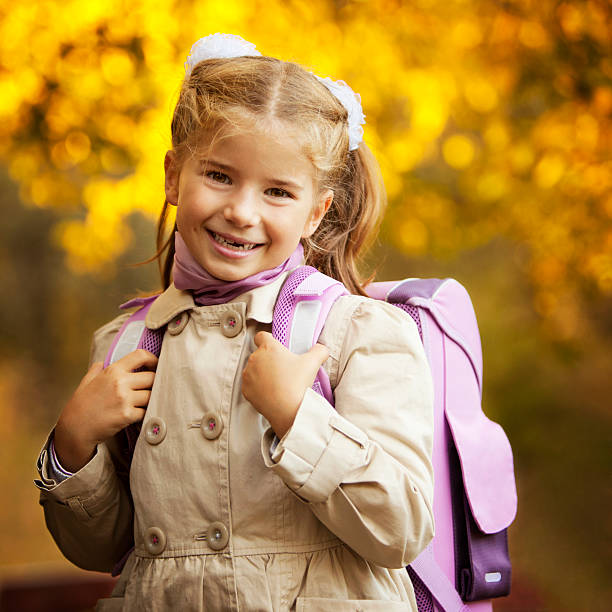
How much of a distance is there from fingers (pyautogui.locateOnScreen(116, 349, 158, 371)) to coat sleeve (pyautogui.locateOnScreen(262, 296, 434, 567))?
315 millimetres

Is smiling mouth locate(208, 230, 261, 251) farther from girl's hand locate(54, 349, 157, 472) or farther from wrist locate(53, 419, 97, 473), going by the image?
wrist locate(53, 419, 97, 473)

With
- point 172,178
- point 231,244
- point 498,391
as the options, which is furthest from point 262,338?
point 498,391

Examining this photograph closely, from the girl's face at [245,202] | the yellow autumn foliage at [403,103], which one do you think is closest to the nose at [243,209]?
the girl's face at [245,202]

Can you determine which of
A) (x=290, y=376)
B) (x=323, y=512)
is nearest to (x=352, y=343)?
(x=290, y=376)

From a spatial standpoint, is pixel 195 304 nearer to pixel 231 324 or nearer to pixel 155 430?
pixel 231 324

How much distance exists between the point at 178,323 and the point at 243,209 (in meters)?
0.27

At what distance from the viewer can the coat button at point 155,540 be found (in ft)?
4.30

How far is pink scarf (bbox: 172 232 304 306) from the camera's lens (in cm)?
140

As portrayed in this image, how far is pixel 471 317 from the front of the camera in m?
1.64

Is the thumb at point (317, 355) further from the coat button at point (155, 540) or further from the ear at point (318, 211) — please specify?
the coat button at point (155, 540)

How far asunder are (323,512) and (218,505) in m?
0.18

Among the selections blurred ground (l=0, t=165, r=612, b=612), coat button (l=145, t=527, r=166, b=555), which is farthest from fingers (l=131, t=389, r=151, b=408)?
blurred ground (l=0, t=165, r=612, b=612)

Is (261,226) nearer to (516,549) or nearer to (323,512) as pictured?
(323,512)

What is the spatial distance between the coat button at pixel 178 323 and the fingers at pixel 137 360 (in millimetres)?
60
